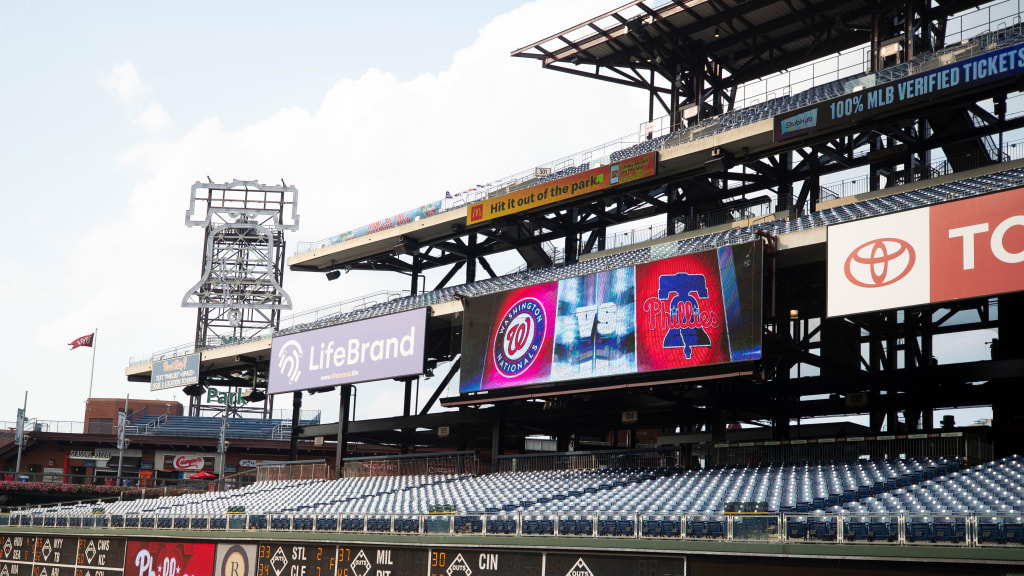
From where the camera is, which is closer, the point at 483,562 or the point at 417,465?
the point at 483,562

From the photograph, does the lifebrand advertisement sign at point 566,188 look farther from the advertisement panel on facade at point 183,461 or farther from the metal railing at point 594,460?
the advertisement panel on facade at point 183,461

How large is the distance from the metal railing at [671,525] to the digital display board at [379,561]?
0.50m

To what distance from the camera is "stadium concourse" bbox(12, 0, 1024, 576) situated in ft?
77.5

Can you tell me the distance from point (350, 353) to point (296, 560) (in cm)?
1355

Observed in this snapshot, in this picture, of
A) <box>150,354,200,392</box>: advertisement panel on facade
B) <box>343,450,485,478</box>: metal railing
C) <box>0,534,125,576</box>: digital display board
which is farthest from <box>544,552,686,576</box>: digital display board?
<box>150,354,200,392</box>: advertisement panel on facade

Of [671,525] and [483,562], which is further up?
[671,525]

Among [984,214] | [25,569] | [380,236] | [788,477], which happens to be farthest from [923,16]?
[25,569]

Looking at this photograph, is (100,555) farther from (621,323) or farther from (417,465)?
(621,323)

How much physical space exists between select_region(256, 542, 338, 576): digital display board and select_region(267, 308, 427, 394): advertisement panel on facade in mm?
10125

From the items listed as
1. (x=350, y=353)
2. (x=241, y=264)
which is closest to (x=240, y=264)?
(x=241, y=264)

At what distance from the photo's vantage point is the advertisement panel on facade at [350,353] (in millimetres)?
40062

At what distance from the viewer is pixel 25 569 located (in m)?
39.6

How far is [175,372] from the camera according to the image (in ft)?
176

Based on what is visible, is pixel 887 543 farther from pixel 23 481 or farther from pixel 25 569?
pixel 23 481
